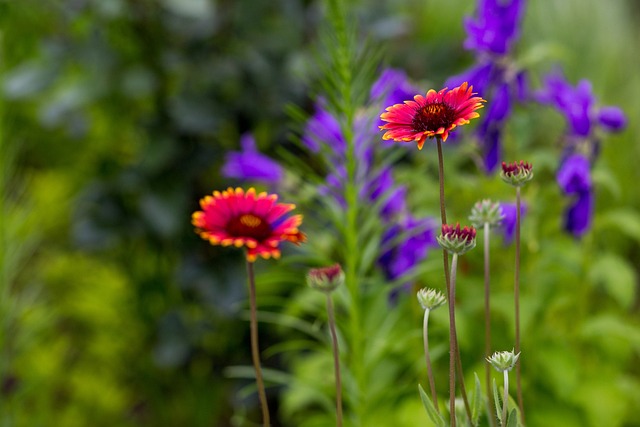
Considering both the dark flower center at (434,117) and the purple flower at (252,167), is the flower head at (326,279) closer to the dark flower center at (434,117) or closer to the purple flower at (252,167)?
the dark flower center at (434,117)

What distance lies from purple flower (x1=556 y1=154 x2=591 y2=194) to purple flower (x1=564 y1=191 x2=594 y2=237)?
2cm

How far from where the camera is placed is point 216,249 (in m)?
1.86

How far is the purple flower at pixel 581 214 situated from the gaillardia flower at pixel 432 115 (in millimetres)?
707

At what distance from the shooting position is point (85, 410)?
6.41 feet

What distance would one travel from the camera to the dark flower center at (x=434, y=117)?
0.54m

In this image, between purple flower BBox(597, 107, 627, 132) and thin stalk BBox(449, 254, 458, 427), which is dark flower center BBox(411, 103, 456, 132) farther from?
purple flower BBox(597, 107, 627, 132)

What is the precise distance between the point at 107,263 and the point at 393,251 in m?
1.14

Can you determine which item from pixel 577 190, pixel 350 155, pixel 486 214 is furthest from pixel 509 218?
pixel 486 214

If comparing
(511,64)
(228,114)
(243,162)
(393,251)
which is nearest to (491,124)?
(511,64)

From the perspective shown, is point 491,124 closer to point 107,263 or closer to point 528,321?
point 528,321

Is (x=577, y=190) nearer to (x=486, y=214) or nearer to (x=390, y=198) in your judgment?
(x=390, y=198)

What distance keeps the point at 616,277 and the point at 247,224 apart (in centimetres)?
80

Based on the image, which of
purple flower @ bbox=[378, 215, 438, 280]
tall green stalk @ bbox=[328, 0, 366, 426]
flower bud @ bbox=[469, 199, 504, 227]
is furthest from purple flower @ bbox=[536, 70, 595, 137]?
flower bud @ bbox=[469, 199, 504, 227]

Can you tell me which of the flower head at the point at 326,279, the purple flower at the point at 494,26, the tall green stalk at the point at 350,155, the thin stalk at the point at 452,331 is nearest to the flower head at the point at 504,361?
the thin stalk at the point at 452,331
